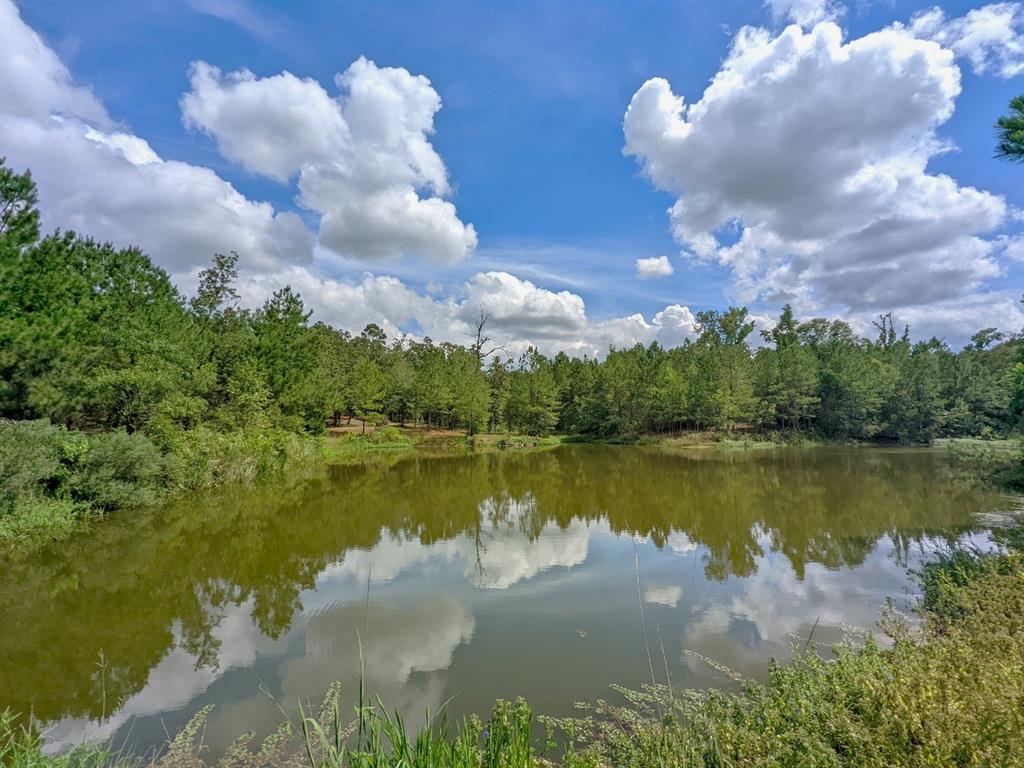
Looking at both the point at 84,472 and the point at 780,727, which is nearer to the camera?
the point at 780,727

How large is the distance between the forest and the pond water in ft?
10.1

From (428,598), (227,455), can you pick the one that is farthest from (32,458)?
(428,598)

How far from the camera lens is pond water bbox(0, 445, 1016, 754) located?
5.64m

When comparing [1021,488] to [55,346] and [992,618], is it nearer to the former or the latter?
[992,618]

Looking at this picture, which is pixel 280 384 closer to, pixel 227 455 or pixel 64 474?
pixel 227 455

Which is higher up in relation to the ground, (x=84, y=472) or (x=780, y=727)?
(x=84, y=472)

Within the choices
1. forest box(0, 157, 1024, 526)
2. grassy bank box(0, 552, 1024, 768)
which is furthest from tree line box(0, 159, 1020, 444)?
grassy bank box(0, 552, 1024, 768)

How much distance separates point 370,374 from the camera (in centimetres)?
4238

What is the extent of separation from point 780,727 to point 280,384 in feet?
95.6

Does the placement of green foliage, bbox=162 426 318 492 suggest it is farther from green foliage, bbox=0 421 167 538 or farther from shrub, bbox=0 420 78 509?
shrub, bbox=0 420 78 509

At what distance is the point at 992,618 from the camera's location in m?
5.29

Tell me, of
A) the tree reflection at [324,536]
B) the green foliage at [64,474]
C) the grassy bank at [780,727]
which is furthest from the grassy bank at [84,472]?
the grassy bank at [780,727]

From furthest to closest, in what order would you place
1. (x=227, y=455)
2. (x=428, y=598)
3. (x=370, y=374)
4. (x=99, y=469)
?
(x=370, y=374)
(x=227, y=455)
(x=99, y=469)
(x=428, y=598)

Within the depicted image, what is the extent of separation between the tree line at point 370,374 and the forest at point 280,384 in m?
0.11
